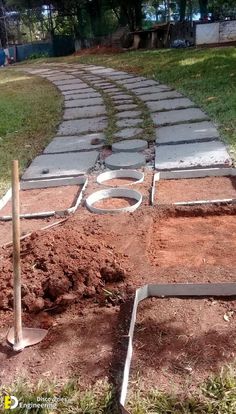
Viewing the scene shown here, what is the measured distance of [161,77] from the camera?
9.13 metres

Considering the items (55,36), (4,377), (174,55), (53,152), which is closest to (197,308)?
(4,377)

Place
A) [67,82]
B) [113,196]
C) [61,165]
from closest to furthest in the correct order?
[113,196] → [61,165] → [67,82]

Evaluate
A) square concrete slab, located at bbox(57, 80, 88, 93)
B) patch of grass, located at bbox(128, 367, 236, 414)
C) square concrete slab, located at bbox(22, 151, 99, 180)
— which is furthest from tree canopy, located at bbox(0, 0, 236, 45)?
patch of grass, located at bbox(128, 367, 236, 414)

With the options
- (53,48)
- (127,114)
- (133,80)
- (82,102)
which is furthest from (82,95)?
(53,48)

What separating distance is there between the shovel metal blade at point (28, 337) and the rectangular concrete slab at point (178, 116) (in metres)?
3.88

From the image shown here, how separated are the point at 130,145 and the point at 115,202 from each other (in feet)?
4.39

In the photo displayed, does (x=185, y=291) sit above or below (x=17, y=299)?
below

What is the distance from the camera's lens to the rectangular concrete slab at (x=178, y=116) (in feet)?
18.1

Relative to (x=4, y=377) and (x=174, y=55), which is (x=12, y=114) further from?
(x=174, y=55)

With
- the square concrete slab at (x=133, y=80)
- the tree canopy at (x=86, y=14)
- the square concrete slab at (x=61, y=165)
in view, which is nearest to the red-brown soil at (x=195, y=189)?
the square concrete slab at (x=61, y=165)

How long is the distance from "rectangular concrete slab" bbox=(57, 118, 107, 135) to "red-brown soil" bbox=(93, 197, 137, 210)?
2154 mm

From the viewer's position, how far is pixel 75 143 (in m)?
5.04

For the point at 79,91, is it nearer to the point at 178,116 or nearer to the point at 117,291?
the point at 178,116

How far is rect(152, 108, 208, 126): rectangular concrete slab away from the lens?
5.53 m
